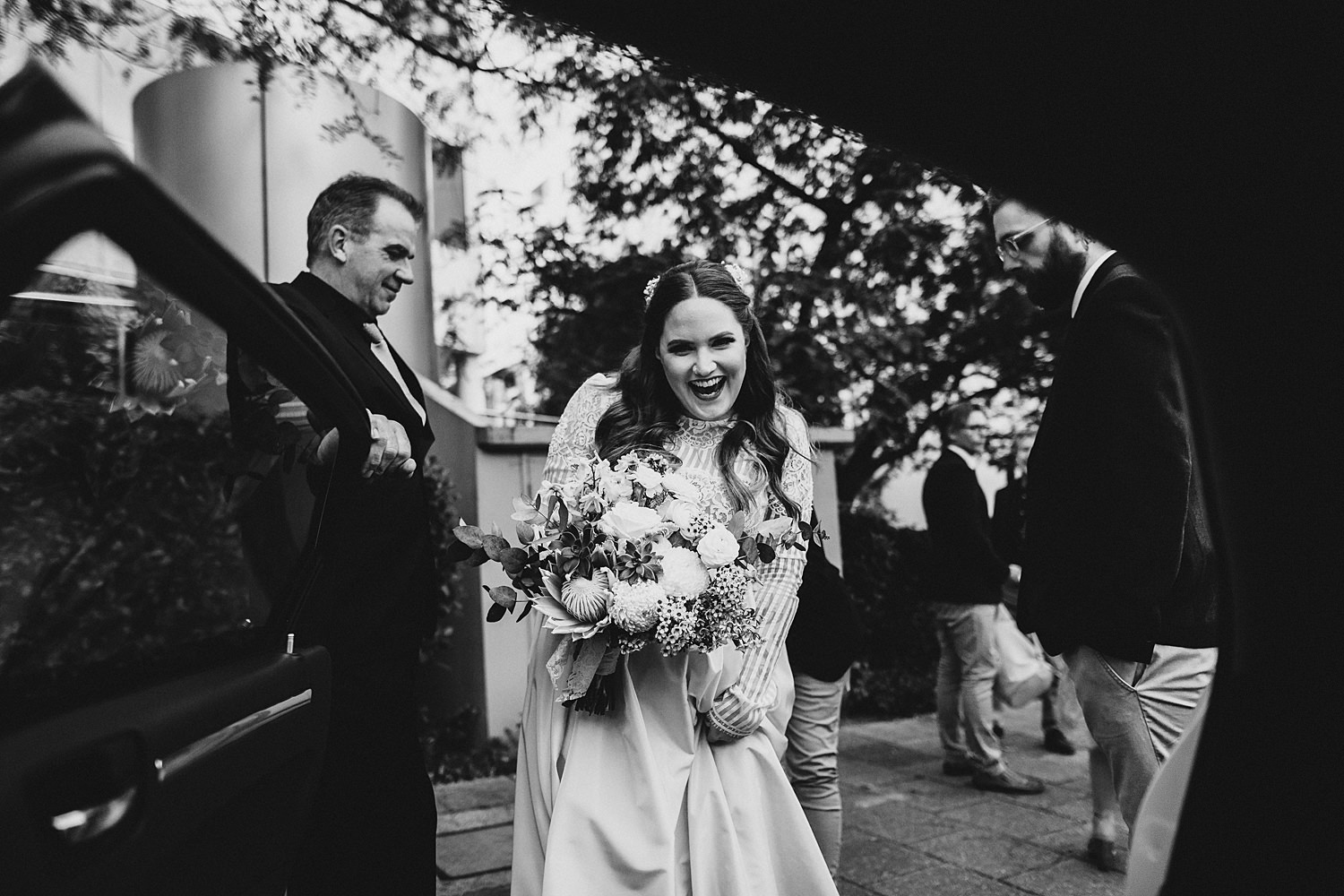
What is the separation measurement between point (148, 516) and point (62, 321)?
1.06 feet

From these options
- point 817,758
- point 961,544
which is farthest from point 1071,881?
point 961,544

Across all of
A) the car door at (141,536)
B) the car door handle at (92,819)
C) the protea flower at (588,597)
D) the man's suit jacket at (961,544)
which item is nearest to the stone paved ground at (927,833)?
the man's suit jacket at (961,544)

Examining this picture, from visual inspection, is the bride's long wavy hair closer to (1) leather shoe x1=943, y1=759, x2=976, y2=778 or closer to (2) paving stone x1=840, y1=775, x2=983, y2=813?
(2) paving stone x1=840, y1=775, x2=983, y2=813

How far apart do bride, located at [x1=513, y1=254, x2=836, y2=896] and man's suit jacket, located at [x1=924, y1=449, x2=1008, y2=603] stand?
9.44 feet

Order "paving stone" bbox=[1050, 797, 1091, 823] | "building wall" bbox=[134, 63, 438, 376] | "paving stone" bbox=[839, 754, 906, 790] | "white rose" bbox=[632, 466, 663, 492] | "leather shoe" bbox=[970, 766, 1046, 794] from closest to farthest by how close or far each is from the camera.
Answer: "white rose" bbox=[632, 466, 663, 492]
"paving stone" bbox=[1050, 797, 1091, 823]
"leather shoe" bbox=[970, 766, 1046, 794]
"paving stone" bbox=[839, 754, 906, 790]
"building wall" bbox=[134, 63, 438, 376]

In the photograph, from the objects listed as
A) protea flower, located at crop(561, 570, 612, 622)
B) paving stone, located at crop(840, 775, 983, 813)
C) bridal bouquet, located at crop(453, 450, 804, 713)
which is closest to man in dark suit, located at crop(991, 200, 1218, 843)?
bridal bouquet, located at crop(453, 450, 804, 713)

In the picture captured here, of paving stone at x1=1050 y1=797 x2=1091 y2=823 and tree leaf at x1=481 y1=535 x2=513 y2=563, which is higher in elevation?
tree leaf at x1=481 y1=535 x2=513 y2=563

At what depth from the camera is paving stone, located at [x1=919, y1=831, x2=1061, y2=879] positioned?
405 centimetres

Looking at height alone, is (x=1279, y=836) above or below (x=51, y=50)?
below

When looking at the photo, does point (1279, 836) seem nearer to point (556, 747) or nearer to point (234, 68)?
point (556, 747)

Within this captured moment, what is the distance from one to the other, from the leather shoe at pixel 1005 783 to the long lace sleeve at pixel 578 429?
342 cm

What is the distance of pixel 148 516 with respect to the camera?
148 cm

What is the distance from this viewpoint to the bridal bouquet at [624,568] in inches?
89.4

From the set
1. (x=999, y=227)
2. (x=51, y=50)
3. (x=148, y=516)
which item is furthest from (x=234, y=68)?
(x=148, y=516)
